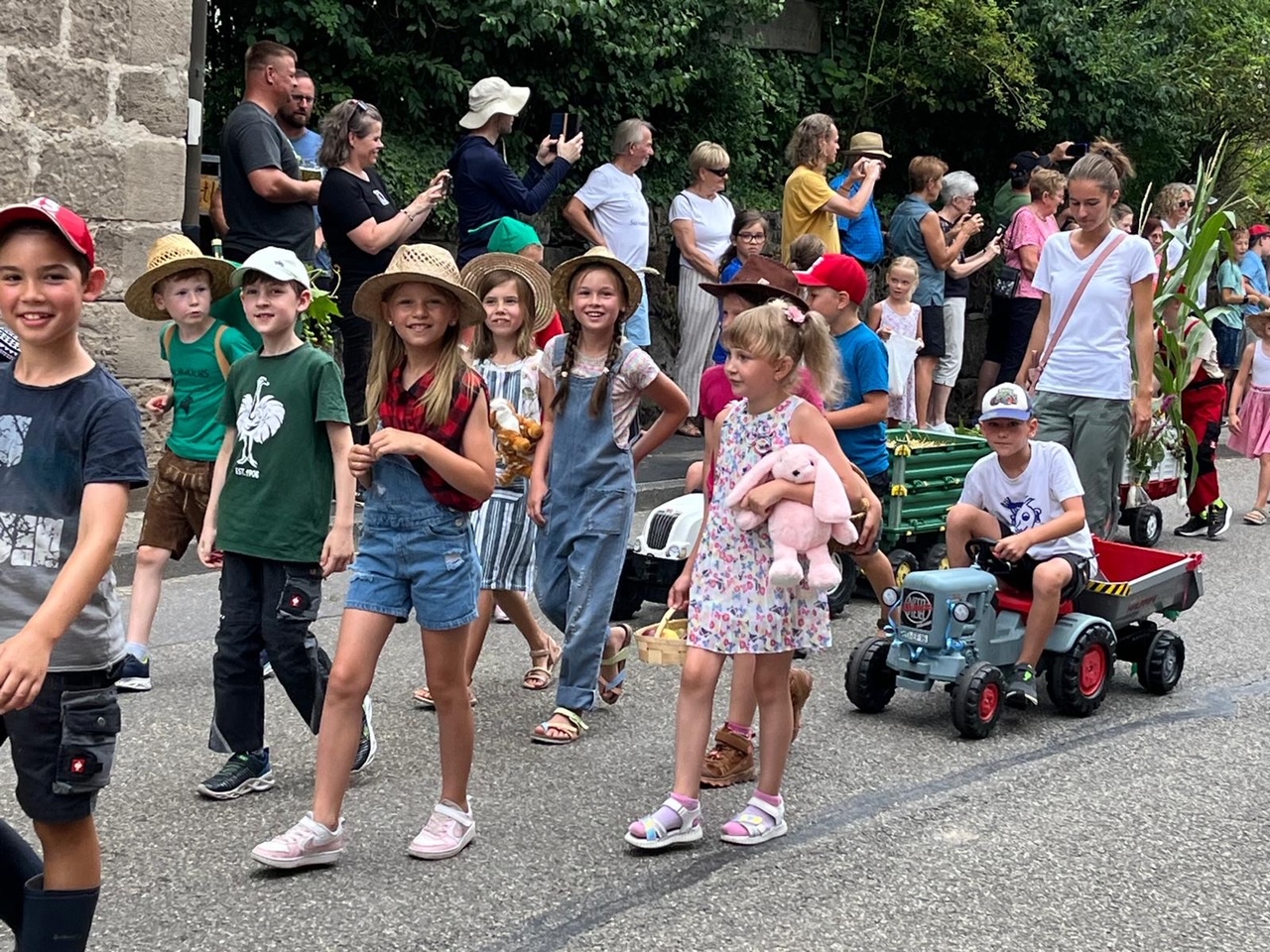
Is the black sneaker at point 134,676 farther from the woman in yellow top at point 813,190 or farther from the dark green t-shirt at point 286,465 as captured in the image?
the woman in yellow top at point 813,190

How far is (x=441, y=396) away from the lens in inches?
188

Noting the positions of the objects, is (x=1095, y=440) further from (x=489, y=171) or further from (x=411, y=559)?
(x=489, y=171)

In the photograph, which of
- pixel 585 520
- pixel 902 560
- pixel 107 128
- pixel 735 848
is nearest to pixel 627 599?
pixel 902 560

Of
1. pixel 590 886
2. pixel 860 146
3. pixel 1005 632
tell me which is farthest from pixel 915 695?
pixel 860 146

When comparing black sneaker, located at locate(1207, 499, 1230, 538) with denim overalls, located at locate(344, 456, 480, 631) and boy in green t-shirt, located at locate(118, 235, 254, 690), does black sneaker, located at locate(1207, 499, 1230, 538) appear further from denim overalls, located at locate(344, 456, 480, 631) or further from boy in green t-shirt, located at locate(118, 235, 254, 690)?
denim overalls, located at locate(344, 456, 480, 631)

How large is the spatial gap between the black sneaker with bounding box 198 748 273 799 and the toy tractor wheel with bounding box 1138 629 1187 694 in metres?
3.38

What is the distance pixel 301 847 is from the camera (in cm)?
458

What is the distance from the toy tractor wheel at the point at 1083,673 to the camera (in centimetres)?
639

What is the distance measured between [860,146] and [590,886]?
9.29 metres

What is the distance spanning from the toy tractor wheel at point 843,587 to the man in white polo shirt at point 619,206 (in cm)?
358

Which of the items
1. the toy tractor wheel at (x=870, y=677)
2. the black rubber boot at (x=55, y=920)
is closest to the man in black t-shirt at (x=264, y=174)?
the toy tractor wheel at (x=870, y=677)

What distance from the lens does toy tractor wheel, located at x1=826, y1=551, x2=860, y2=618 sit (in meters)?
8.23

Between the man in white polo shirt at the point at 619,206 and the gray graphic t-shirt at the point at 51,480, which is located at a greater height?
the man in white polo shirt at the point at 619,206

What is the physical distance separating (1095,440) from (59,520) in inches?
201
